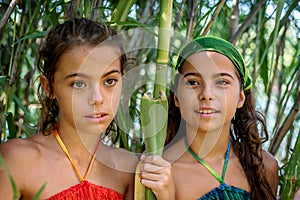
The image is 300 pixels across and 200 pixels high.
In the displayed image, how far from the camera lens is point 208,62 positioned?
3.64ft

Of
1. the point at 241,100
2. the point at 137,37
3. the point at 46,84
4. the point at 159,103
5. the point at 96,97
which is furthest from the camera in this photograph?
the point at 137,37

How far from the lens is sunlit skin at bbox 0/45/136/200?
3.27 ft

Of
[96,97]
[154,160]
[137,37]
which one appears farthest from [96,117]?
[137,37]

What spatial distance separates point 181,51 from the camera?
1.16 meters

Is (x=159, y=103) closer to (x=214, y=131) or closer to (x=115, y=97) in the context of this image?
(x=115, y=97)

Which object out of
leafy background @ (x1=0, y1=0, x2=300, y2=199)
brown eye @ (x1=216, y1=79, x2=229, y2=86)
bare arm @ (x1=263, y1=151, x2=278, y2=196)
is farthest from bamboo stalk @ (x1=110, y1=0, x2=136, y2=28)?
bare arm @ (x1=263, y1=151, x2=278, y2=196)

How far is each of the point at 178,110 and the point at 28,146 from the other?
0.35 meters

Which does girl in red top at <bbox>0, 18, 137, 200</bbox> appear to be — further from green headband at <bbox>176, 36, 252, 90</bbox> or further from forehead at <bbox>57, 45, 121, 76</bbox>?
green headband at <bbox>176, 36, 252, 90</bbox>

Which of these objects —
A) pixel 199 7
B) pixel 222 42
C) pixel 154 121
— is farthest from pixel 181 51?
pixel 154 121

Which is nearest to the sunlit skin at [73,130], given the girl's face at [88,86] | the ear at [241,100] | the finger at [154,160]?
the girl's face at [88,86]

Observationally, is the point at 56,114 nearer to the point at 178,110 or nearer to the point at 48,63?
the point at 48,63

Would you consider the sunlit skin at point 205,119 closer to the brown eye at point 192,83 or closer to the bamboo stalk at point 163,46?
A: the brown eye at point 192,83

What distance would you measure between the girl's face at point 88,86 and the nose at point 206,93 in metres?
0.16

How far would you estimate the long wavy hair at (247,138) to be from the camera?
1188 millimetres
